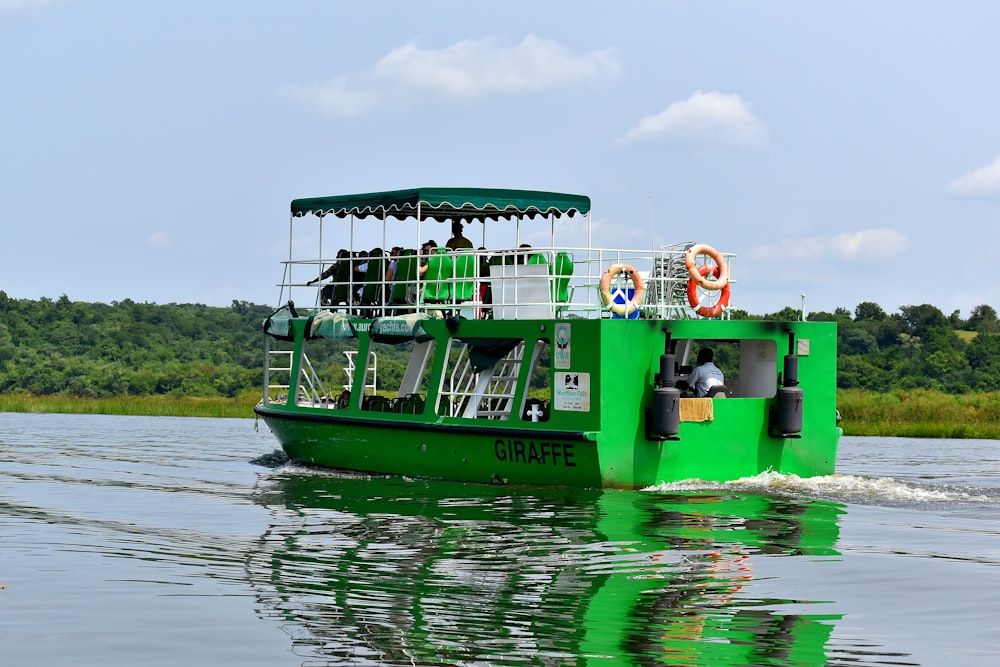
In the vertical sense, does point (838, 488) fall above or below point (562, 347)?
below

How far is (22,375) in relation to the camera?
5738 cm

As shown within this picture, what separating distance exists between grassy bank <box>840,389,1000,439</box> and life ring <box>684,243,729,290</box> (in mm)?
13684

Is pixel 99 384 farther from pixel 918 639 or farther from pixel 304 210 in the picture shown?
pixel 918 639

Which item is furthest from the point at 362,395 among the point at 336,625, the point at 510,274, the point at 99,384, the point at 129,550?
the point at 99,384

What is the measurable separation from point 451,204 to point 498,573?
943 centimetres

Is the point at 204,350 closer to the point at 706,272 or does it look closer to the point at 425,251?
the point at 425,251

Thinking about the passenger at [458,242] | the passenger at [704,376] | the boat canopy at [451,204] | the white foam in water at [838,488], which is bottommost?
the white foam in water at [838,488]

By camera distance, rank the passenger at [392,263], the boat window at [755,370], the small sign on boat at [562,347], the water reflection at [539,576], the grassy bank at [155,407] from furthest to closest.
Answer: the grassy bank at [155,407], the passenger at [392,263], the boat window at [755,370], the small sign on boat at [562,347], the water reflection at [539,576]

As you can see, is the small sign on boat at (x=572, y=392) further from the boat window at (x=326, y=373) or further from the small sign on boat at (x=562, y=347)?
the boat window at (x=326, y=373)

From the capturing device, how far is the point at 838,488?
17062mm

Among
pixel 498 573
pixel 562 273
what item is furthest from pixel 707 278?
pixel 498 573

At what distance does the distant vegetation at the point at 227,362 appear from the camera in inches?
1378

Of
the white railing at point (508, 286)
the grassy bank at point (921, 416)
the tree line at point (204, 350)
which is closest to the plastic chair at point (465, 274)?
the white railing at point (508, 286)

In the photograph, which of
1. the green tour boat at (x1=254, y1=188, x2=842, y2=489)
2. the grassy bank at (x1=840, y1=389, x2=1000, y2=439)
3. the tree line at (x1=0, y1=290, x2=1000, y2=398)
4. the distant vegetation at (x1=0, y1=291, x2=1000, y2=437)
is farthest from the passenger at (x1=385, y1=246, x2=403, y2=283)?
the tree line at (x1=0, y1=290, x2=1000, y2=398)
